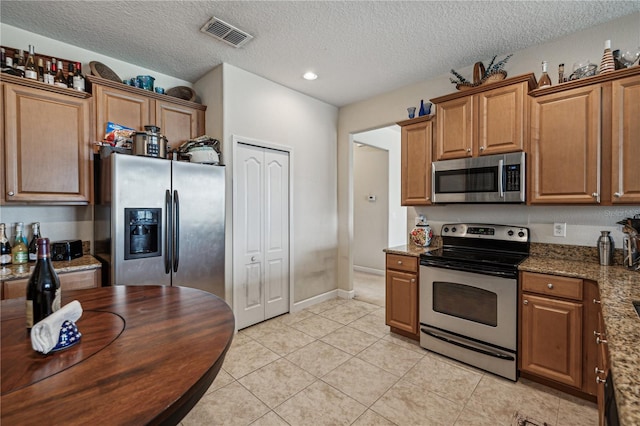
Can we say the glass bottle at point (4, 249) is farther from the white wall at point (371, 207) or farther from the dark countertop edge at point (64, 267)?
the white wall at point (371, 207)

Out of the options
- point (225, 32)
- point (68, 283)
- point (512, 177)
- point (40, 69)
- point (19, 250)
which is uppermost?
point (225, 32)

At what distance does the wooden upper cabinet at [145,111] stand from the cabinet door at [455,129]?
8.21 feet

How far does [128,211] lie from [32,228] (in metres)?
0.89

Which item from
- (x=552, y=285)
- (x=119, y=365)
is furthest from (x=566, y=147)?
(x=119, y=365)

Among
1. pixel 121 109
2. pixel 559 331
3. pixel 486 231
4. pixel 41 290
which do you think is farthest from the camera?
pixel 486 231

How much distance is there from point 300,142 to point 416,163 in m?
1.50

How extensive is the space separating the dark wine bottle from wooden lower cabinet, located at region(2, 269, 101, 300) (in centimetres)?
129

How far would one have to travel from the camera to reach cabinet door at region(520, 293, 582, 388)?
1977 millimetres

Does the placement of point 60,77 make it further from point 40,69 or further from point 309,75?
point 309,75

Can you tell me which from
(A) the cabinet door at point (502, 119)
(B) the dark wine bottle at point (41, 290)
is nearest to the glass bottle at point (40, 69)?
(B) the dark wine bottle at point (41, 290)

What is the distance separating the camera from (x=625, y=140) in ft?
6.68

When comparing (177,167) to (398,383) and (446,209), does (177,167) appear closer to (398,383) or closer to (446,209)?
(398,383)

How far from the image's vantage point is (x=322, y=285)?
4.12 metres

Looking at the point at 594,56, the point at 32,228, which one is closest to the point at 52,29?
the point at 32,228
